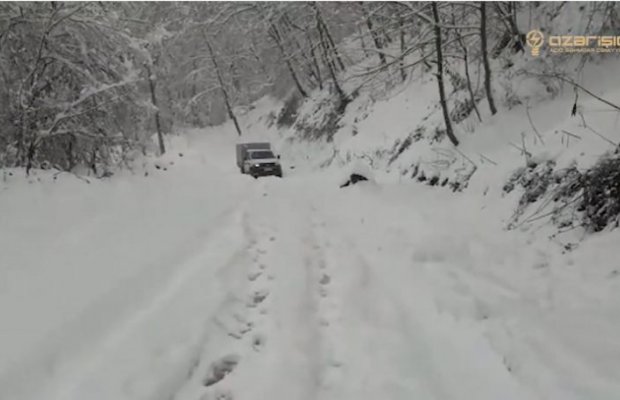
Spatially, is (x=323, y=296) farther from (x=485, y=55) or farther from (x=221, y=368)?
(x=485, y=55)

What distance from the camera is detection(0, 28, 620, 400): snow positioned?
3873 mm

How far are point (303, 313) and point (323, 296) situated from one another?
1.85 feet

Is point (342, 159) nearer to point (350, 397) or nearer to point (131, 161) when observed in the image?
point (131, 161)

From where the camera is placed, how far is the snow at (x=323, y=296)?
3873 mm

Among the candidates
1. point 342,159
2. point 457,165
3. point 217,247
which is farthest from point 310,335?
point 342,159

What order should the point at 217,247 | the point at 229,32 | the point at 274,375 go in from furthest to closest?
1. the point at 229,32
2. the point at 217,247
3. the point at 274,375

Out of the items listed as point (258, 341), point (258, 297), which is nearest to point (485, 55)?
point (258, 297)

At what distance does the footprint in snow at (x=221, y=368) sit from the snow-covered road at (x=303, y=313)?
16 millimetres

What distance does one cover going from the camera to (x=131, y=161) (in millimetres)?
13711

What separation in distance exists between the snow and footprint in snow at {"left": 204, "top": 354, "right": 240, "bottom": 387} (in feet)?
0.05

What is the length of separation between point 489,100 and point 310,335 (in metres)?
7.22

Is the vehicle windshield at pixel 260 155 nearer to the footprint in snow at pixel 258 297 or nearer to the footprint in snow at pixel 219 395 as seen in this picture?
the footprint in snow at pixel 258 297

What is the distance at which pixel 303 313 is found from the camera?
523 centimetres

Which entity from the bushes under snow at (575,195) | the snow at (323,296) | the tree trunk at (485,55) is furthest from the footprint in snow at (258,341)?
the tree trunk at (485,55)
